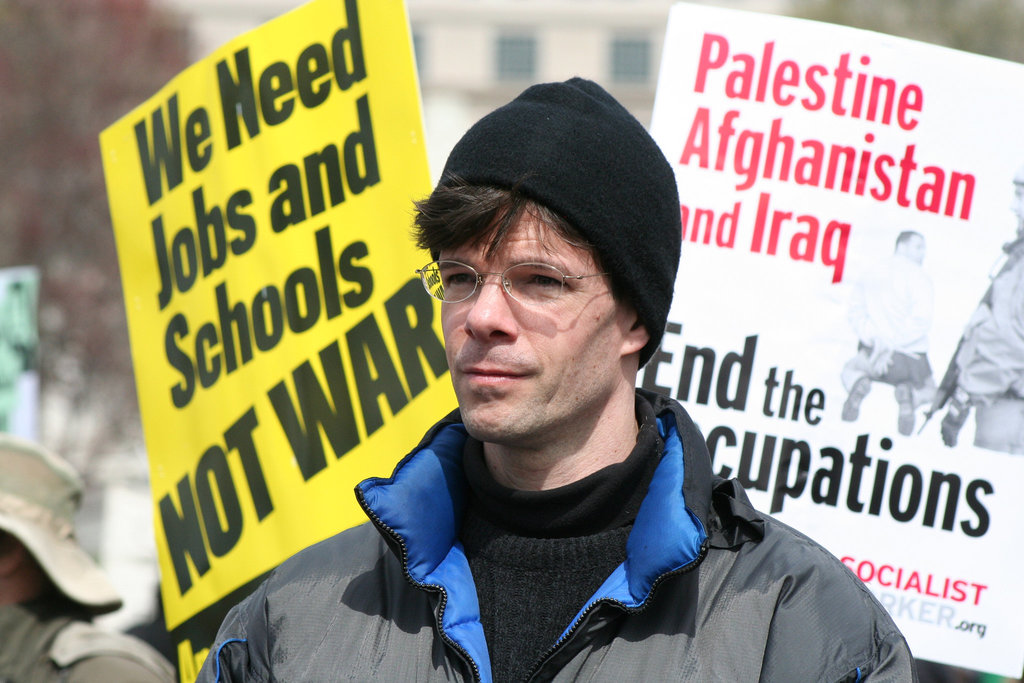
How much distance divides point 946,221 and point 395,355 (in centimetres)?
135

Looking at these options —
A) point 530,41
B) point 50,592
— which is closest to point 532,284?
point 50,592

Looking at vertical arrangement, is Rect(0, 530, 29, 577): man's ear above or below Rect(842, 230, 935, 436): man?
below

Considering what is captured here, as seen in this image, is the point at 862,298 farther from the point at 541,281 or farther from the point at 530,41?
the point at 530,41

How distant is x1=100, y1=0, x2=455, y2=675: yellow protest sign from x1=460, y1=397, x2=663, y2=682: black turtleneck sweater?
902mm

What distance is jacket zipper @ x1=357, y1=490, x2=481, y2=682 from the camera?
6.45 feet

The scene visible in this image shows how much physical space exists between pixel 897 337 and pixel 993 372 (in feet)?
0.74

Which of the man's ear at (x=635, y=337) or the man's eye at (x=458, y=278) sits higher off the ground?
the man's eye at (x=458, y=278)

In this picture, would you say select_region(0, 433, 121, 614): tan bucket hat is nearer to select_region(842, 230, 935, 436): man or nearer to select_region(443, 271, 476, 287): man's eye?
select_region(443, 271, 476, 287): man's eye

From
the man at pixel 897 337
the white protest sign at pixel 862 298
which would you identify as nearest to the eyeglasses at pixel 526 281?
the white protest sign at pixel 862 298

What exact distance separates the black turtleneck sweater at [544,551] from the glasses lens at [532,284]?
1.02 feet

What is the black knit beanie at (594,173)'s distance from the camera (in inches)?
83.9

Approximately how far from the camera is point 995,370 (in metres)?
Result: 2.86

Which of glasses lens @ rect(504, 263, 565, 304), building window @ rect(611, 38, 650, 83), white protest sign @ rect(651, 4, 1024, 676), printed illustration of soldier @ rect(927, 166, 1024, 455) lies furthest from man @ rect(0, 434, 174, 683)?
building window @ rect(611, 38, 650, 83)

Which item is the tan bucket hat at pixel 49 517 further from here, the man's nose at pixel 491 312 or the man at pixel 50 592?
the man's nose at pixel 491 312
